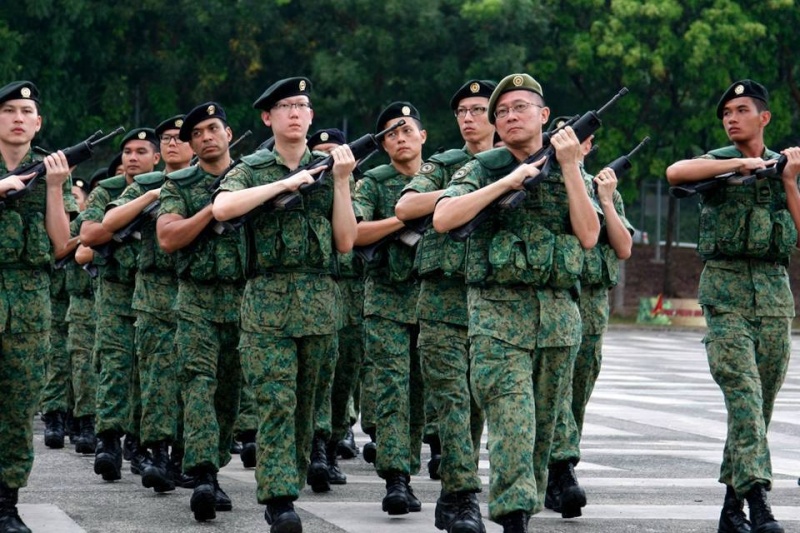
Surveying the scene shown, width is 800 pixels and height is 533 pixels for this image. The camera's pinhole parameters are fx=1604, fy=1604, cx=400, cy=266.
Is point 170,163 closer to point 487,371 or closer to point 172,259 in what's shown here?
point 172,259

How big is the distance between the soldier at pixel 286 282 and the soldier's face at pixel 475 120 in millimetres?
1300

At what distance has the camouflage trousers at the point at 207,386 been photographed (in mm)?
9109

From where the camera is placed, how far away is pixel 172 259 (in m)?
10.3

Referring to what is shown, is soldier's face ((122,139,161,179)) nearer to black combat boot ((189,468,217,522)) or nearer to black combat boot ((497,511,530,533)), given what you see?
black combat boot ((189,468,217,522))

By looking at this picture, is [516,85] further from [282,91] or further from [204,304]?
[204,304]

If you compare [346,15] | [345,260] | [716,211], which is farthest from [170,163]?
[346,15]

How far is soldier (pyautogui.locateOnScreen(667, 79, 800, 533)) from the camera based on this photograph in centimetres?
838

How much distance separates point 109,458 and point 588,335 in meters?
3.24

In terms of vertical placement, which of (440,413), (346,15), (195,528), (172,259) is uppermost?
(346,15)

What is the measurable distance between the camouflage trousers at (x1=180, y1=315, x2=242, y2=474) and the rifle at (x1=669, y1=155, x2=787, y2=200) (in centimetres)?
270

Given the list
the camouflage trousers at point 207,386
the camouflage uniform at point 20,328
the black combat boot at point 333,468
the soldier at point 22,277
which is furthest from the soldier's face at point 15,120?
the black combat boot at point 333,468

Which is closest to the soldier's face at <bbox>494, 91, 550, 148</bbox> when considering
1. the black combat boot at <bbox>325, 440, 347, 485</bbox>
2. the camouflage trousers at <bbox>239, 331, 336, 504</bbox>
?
the camouflage trousers at <bbox>239, 331, 336, 504</bbox>

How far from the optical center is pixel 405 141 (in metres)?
10.0

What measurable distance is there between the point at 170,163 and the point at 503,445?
443cm
